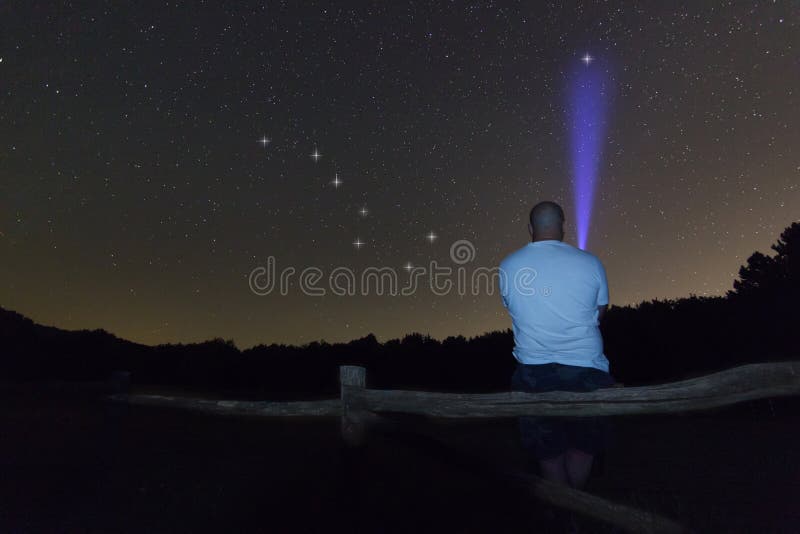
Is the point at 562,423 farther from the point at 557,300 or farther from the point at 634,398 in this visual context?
the point at 557,300

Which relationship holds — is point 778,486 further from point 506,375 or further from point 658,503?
point 506,375

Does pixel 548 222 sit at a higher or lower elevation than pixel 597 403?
higher

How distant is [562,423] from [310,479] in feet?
19.4

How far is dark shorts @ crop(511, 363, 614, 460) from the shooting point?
4.38 metres

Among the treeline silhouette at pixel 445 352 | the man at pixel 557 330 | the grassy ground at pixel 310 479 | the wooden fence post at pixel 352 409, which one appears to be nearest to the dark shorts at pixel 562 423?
the man at pixel 557 330

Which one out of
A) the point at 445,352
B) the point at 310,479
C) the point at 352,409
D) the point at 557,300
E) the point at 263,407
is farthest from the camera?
the point at 445,352

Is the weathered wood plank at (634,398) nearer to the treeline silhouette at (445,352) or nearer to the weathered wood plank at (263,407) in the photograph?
the weathered wood plank at (263,407)

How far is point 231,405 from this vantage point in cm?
690

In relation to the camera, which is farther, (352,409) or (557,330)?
(352,409)

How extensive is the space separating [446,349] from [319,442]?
2047 centimetres

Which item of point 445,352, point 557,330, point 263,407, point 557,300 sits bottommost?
point 263,407

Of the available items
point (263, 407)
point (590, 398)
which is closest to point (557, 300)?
point (590, 398)

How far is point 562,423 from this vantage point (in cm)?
442

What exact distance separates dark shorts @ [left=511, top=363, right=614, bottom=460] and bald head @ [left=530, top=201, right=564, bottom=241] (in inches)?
33.5
